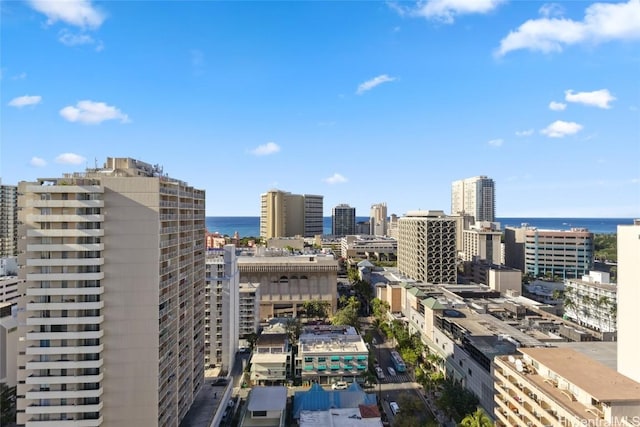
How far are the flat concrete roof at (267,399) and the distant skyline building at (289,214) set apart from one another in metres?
122

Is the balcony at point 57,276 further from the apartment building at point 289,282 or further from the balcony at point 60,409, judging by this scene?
the apartment building at point 289,282

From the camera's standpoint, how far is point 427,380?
149ft

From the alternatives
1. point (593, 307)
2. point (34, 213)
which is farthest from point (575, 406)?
point (593, 307)

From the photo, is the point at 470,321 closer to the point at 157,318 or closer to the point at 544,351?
the point at 544,351

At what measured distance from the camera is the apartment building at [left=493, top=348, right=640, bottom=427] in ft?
72.5

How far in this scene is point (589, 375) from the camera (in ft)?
83.8

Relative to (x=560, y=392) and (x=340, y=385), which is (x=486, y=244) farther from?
(x=560, y=392)

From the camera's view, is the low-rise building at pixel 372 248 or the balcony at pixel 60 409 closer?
the balcony at pixel 60 409

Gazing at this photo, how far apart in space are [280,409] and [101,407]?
16892 millimetres

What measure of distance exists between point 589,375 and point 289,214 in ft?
513

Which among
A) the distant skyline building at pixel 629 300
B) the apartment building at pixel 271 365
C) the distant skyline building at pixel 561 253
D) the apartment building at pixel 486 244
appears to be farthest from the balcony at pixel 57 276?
the distant skyline building at pixel 561 253

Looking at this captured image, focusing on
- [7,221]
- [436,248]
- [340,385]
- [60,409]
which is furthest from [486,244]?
[7,221]

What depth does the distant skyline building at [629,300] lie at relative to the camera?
2767cm

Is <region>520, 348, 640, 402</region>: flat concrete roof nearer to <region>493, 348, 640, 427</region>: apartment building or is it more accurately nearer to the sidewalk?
<region>493, 348, 640, 427</region>: apartment building
